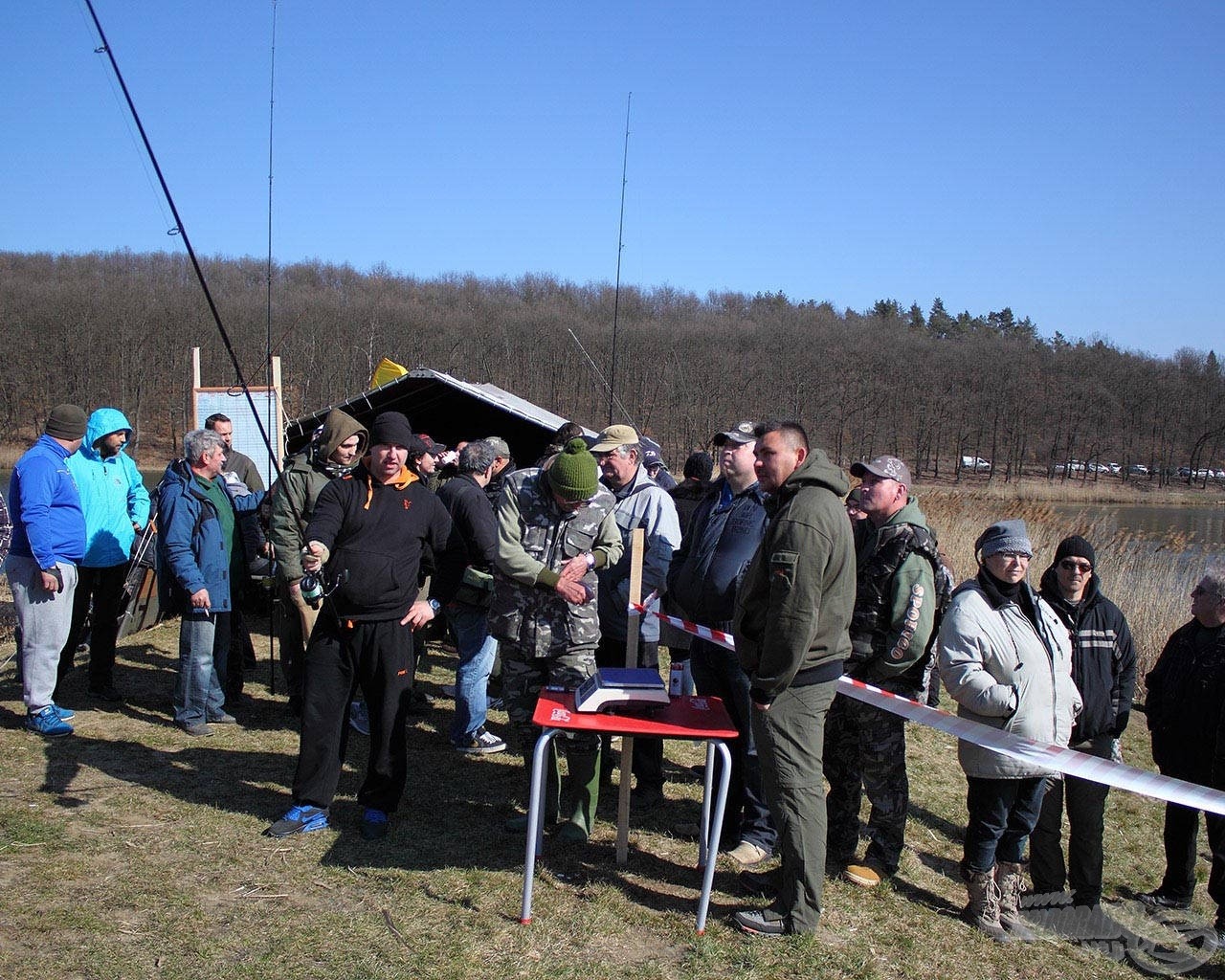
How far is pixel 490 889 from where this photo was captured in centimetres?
376

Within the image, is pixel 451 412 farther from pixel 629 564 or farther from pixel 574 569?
pixel 574 569

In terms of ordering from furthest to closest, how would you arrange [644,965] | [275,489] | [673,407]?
1. [673,407]
2. [275,489]
3. [644,965]

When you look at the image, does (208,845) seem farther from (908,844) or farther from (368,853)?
(908,844)

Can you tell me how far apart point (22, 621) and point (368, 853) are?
2.64 meters

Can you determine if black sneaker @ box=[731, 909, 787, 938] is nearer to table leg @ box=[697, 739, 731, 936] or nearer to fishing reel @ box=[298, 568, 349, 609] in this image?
table leg @ box=[697, 739, 731, 936]

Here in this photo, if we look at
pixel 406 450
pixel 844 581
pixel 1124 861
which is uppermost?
pixel 406 450

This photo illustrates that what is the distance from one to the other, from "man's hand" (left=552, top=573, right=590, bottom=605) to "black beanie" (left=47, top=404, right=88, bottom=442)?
10.2ft

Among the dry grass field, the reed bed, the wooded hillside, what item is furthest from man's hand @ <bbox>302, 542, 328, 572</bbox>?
the wooded hillside

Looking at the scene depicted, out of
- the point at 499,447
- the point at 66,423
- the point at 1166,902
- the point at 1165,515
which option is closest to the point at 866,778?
the point at 1166,902

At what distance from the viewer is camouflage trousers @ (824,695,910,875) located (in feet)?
Result: 13.6

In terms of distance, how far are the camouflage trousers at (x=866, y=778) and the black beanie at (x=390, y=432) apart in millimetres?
2334

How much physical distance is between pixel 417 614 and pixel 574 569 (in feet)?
2.67

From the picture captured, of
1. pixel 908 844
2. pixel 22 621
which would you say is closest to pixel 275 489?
pixel 22 621

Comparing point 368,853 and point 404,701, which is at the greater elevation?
point 404,701
